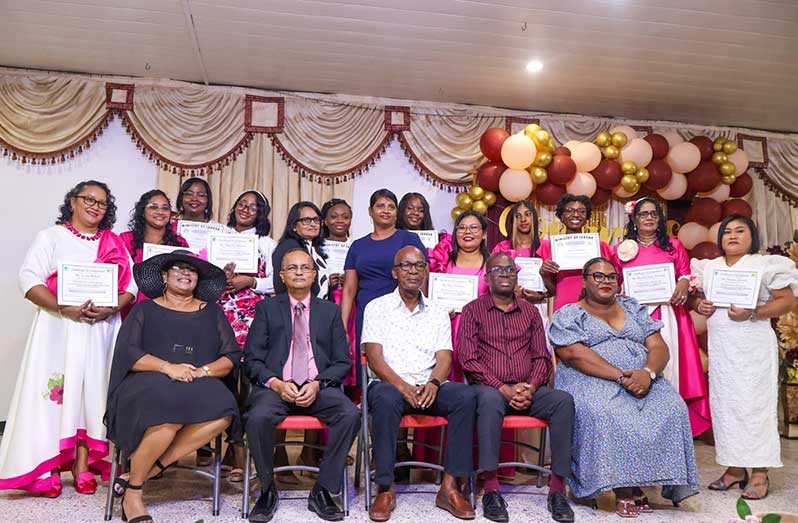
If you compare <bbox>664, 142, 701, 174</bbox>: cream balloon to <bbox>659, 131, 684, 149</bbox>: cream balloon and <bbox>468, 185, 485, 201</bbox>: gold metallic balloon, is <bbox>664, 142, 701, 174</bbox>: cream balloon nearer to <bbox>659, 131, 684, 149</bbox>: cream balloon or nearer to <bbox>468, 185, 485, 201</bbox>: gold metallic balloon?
<bbox>659, 131, 684, 149</bbox>: cream balloon

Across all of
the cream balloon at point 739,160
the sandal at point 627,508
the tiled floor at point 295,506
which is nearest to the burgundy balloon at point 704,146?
the cream balloon at point 739,160

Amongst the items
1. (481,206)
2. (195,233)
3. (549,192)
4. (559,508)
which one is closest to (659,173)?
(549,192)

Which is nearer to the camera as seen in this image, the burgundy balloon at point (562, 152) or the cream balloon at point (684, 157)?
the burgundy balloon at point (562, 152)

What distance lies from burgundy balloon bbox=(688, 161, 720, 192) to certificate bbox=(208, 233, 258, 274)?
4.48 m

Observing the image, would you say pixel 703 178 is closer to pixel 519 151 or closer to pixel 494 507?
pixel 519 151

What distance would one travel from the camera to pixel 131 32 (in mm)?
5234

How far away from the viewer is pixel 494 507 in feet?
10.9

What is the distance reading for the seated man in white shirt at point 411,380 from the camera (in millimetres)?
3373

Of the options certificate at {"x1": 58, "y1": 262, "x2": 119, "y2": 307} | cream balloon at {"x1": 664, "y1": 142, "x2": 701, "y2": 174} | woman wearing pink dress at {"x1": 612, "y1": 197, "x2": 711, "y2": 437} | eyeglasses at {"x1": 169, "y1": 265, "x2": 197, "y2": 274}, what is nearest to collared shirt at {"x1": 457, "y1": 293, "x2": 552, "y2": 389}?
woman wearing pink dress at {"x1": 612, "y1": 197, "x2": 711, "y2": 437}

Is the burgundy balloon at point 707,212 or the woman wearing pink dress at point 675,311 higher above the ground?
the burgundy balloon at point 707,212

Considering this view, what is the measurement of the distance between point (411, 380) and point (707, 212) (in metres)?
4.17

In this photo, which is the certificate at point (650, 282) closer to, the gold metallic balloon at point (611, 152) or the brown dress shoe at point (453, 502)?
the brown dress shoe at point (453, 502)

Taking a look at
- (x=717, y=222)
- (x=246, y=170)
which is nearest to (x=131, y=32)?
(x=246, y=170)

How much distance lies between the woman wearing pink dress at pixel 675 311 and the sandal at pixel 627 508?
1.02 meters
